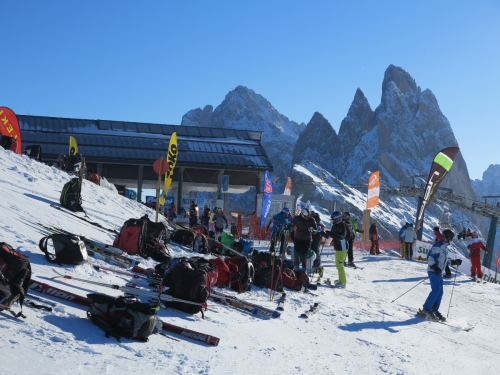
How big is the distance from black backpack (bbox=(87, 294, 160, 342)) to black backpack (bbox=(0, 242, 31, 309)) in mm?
601

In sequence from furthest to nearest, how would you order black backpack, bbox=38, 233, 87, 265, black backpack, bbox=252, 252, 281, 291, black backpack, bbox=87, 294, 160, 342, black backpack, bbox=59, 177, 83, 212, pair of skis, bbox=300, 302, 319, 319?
black backpack, bbox=59, 177, 83, 212 < black backpack, bbox=252, 252, 281, 291 < pair of skis, bbox=300, 302, 319, 319 < black backpack, bbox=38, 233, 87, 265 < black backpack, bbox=87, 294, 160, 342

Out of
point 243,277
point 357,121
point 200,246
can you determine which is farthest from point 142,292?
point 357,121

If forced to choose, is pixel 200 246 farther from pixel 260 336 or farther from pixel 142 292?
pixel 260 336

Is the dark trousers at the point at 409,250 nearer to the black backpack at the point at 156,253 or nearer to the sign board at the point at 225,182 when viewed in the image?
the black backpack at the point at 156,253

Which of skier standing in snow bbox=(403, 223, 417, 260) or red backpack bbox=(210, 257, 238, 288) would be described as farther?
skier standing in snow bbox=(403, 223, 417, 260)

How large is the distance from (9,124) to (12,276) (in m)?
15.4

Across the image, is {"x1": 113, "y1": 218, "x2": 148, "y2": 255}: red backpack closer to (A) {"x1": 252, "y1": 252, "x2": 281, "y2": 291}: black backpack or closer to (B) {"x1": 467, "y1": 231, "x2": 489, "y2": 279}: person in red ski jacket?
(A) {"x1": 252, "y1": 252, "x2": 281, "y2": 291}: black backpack

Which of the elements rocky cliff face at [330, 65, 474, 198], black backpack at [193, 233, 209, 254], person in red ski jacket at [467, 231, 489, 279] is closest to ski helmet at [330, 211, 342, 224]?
black backpack at [193, 233, 209, 254]

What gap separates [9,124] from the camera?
17844mm

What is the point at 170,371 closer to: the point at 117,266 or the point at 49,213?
the point at 117,266

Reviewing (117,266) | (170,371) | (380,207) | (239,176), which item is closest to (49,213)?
(117,266)

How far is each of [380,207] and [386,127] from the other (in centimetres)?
5206

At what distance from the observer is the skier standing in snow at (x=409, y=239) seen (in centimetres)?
1959

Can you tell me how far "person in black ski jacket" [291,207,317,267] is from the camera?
1076 centimetres
